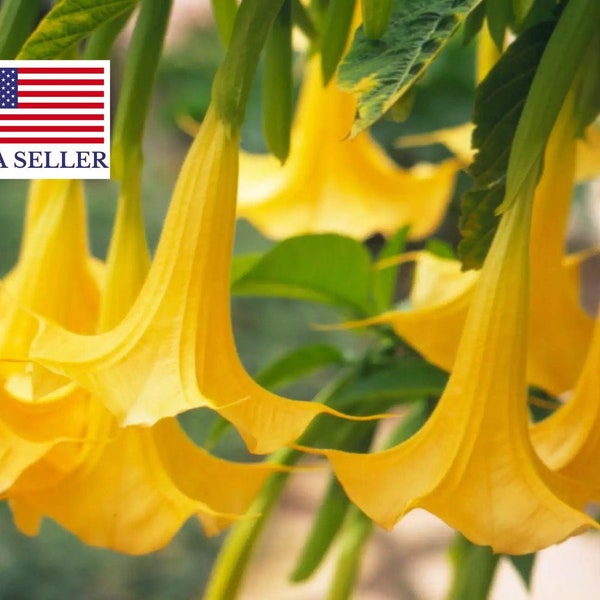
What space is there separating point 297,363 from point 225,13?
201 mm

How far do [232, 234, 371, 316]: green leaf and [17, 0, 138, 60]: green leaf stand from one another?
171 mm

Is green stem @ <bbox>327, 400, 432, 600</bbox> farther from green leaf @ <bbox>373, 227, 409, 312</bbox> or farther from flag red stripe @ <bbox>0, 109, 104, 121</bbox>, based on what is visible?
flag red stripe @ <bbox>0, 109, 104, 121</bbox>

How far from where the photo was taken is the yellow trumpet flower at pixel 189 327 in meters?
0.30

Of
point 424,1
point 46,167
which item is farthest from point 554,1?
point 46,167

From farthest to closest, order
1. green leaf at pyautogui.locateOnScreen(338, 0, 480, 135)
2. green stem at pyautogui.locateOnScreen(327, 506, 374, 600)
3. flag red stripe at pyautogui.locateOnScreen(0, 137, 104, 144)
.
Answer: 1. green stem at pyautogui.locateOnScreen(327, 506, 374, 600)
2. flag red stripe at pyautogui.locateOnScreen(0, 137, 104, 144)
3. green leaf at pyautogui.locateOnScreen(338, 0, 480, 135)

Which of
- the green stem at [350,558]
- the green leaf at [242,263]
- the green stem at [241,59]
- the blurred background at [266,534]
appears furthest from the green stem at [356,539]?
the blurred background at [266,534]

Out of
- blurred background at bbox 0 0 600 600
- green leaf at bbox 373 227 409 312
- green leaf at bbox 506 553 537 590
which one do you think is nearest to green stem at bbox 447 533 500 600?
green leaf at bbox 506 553 537 590

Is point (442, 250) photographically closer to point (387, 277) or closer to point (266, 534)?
point (387, 277)

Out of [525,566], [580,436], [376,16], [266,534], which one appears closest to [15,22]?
[376,16]

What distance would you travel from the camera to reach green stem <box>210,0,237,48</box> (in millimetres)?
369

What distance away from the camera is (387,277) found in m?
0.56

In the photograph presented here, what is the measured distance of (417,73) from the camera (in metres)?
0.28

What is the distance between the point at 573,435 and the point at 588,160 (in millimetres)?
225

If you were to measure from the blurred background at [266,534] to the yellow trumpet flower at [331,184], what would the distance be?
0.64 m
